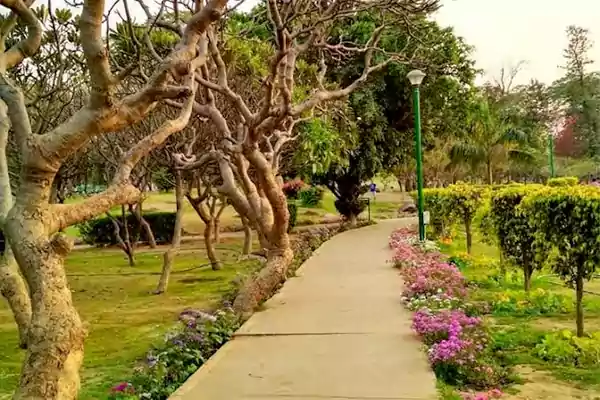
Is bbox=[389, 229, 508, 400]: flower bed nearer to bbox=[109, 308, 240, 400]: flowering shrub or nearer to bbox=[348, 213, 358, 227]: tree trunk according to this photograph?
bbox=[109, 308, 240, 400]: flowering shrub

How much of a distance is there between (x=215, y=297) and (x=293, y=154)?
8101 millimetres

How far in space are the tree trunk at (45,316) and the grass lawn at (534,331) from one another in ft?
10.7

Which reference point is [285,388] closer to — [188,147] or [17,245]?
[17,245]

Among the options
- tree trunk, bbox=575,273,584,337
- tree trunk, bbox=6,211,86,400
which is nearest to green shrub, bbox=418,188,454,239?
tree trunk, bbox=575,273,584,337

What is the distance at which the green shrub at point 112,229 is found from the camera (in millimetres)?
26266

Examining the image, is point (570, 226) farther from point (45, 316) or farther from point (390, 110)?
point (390, 110)

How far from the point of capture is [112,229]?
26.0 m

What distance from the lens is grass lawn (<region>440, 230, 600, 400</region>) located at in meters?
5.57

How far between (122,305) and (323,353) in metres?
6.24

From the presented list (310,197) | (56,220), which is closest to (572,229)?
(56,220)

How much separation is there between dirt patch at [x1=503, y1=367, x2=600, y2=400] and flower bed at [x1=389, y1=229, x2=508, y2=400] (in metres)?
0.19

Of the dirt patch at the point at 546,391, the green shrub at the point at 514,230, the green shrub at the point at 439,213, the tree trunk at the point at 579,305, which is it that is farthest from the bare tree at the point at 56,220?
the green shrub at the point at 439,213

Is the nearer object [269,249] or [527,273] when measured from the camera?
[527,273]

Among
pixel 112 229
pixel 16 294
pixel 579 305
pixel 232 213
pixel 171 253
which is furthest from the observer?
pixel 232 213
